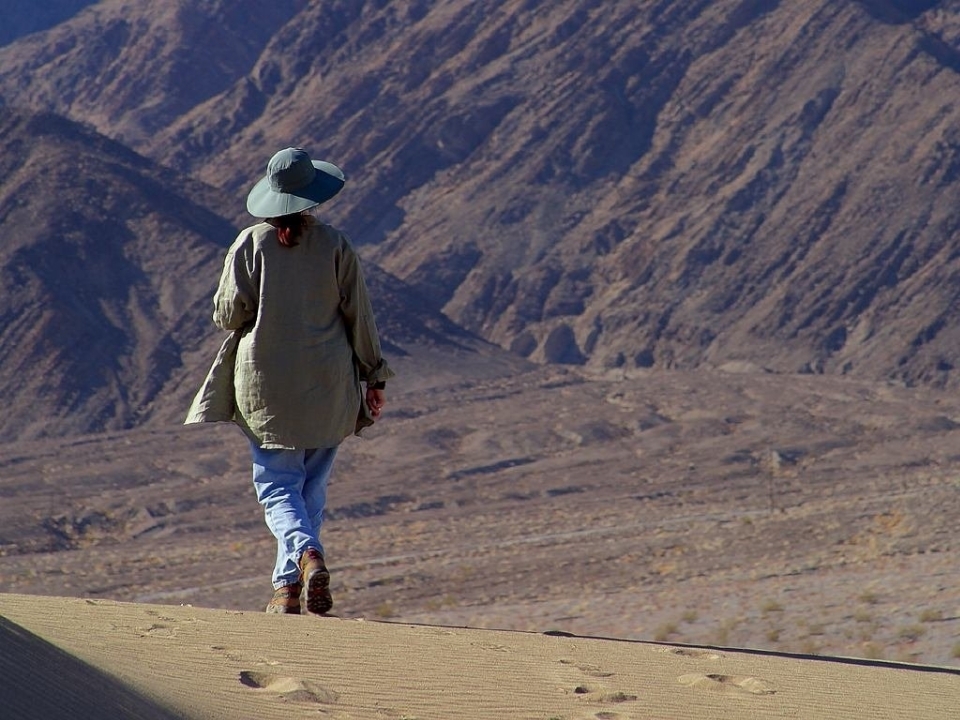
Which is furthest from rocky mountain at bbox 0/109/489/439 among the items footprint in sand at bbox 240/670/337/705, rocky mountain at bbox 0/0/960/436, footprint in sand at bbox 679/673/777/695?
footprint in sand at bbox 240/670/337/705

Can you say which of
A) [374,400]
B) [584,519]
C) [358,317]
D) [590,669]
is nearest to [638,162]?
[584,519]

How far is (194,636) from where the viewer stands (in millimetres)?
4551

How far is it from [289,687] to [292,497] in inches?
51.0

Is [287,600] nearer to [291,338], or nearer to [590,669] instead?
[291,338]

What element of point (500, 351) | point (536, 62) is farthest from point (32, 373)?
point (536, 62)

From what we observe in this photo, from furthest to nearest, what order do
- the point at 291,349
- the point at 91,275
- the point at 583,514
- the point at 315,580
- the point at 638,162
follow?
1. the point at 638,162
2. the point at 91,275
3. the point at 583,514
4. the point at 291,349
5. the point at 315,580

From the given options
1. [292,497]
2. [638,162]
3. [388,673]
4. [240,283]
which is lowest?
[388,673]

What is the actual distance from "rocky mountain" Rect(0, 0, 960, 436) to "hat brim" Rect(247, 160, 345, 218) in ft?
85.8

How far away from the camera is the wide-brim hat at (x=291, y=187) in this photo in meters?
5.18

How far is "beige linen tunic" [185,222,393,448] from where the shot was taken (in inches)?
205

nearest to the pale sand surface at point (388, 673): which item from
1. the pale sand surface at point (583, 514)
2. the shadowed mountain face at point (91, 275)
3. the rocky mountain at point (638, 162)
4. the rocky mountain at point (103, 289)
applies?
the pale sand surface at point (583, 514)

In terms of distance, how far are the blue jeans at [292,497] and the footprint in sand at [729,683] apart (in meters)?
1.27

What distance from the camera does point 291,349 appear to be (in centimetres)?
526

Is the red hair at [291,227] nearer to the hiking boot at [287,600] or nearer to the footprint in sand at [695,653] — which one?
the hiking boot at [287,600]
